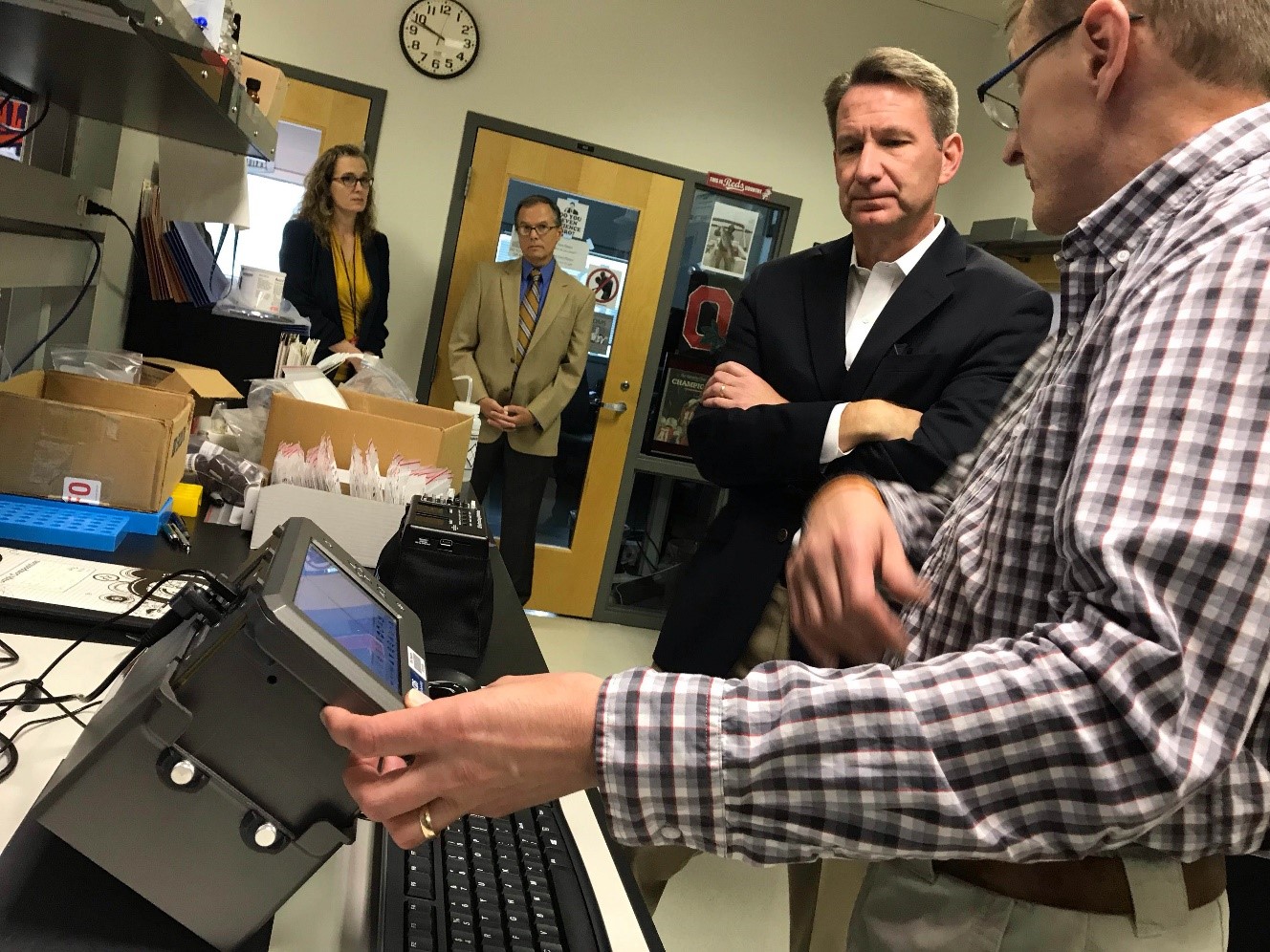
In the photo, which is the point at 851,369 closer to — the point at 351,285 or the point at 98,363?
the point at 98,363

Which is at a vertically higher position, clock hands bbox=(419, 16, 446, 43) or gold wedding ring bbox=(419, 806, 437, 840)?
clock hands bbox=(419, 16, 446, 43)

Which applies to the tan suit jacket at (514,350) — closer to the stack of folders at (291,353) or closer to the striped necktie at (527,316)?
the striped necktie at (527,316)

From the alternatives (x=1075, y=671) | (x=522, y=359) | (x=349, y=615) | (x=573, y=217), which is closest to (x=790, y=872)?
(x=349, y=615)

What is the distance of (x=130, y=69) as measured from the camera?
1.50m

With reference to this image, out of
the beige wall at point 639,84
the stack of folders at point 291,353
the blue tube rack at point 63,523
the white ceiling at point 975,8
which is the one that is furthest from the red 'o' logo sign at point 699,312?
the blue tube rack at point 63,523

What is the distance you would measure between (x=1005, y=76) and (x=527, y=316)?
11.1 feet

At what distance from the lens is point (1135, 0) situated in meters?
0.74

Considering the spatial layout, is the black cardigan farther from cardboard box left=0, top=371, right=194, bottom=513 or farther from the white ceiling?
the white ceiling

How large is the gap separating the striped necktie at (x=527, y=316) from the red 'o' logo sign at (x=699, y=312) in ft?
2.73

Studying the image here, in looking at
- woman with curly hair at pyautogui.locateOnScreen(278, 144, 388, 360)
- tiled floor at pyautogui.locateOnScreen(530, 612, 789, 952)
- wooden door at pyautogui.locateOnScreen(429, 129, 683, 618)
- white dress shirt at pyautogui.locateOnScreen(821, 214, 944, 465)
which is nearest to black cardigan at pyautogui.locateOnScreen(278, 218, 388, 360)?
woman with curly hair at pyautogui.locateOnScreen(278, 144, 388, 360)

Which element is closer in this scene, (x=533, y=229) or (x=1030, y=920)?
(x=1030, y=920)

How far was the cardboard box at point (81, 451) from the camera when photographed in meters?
1.53

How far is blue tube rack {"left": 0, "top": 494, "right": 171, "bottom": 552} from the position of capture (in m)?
1.43

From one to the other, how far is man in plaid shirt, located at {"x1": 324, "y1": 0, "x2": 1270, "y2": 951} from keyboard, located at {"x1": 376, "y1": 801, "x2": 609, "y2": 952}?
92mm
